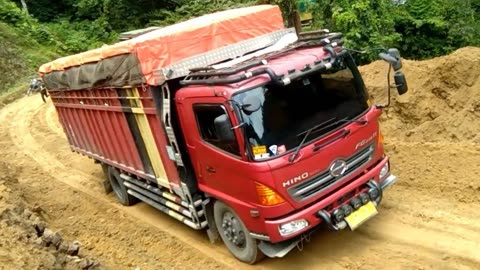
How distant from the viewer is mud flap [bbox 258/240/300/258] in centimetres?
588

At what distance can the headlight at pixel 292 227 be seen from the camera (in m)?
5.59

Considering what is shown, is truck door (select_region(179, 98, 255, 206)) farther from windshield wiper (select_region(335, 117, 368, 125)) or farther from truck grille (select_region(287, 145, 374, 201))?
windshield wiper (select_region(335, 117, 368, 125))

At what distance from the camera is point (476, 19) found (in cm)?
1634

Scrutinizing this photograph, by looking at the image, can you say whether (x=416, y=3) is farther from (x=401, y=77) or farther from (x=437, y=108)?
(x=401, y=77)

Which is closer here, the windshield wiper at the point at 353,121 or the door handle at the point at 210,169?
the windshield wiper at the point at 353,121

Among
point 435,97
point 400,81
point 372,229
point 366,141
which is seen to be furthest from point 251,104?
point 435,97

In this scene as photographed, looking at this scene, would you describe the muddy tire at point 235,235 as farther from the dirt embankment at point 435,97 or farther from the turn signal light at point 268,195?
the dirt embankment at point 435,97

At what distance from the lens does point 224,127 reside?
5.54 metres

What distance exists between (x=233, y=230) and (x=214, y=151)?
45.0 inches

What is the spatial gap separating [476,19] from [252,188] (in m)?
13.8

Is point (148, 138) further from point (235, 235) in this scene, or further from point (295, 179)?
point (295, 179)

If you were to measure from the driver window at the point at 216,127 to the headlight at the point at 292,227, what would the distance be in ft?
3.11

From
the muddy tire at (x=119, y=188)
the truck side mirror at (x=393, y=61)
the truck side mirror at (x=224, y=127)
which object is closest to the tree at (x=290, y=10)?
the muddy tire at (x=119, y=188)

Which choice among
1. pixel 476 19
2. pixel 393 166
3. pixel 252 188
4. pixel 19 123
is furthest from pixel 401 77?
pixel 19 123
